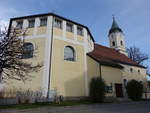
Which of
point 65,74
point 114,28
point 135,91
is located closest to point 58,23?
point 65,74

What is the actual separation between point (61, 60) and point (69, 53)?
2.11 metres

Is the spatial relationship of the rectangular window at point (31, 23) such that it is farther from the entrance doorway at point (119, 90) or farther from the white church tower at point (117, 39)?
the white church tower at point (117, 39)

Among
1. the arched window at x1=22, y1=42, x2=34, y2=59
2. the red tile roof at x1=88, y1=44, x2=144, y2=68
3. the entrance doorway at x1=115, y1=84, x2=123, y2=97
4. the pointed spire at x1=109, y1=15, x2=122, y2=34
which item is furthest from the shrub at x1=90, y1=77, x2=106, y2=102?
the pointed spire at x1=109, y1=15, x2=122, y2=34

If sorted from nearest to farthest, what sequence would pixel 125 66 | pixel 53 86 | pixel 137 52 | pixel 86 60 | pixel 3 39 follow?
pixel 3 39 < pixel 53 86 < pixel 86 60 < pixel 125 66 < pixel 137 52

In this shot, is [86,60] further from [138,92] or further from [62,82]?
[138,92]

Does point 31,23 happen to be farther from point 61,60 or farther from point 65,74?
point 65,74

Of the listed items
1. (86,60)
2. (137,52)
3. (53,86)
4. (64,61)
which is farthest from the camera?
(137,52)

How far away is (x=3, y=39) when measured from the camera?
41.1 feet

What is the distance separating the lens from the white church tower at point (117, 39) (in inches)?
1642

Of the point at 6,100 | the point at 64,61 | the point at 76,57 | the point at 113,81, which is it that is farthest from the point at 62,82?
the point at 113,81

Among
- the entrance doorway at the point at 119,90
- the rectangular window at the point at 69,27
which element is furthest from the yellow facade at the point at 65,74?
the entrance doorway at the point at 119,90

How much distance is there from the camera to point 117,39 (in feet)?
138

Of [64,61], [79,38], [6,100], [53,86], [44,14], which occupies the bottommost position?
[6,100]

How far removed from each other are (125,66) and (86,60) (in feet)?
34.5
